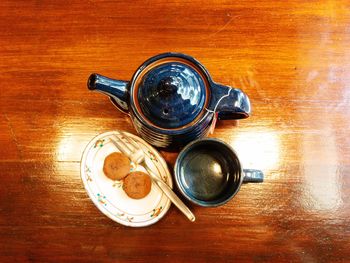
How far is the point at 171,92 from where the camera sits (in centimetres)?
73

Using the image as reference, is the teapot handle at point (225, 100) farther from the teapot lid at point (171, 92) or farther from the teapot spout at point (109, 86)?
the teapot spout at point (109, 86)

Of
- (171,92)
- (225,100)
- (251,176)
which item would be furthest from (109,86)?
(251,176)

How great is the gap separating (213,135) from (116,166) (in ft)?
0.90

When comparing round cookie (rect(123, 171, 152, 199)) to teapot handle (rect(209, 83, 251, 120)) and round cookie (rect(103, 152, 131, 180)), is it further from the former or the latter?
teapot handle (rect(209, 83, 251, 120))

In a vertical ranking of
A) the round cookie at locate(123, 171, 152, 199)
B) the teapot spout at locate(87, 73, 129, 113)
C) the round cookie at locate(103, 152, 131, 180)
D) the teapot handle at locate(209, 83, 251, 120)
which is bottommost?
the round cookie at locate(123, 171, 152, 199)

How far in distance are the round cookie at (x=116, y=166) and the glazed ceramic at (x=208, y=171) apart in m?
0.16

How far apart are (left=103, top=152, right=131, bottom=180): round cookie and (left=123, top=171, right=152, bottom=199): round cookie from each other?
0.06 ft

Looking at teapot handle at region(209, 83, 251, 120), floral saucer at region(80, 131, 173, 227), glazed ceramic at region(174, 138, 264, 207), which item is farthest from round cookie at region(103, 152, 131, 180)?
teapot handle at region(209, 83, 251, 120)

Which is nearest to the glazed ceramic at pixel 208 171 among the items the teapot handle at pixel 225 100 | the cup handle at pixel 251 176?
the cup handle at pixel 251 176

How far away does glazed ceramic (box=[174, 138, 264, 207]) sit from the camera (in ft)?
2.80

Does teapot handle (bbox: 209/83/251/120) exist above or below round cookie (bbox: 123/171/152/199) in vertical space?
above

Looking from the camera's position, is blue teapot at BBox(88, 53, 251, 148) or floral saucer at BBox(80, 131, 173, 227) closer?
blue teapot at BBox(88, 53, 251, 148)

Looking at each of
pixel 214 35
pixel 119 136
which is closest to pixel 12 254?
pixel 119 136

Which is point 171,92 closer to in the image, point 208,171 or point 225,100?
point 225,100
